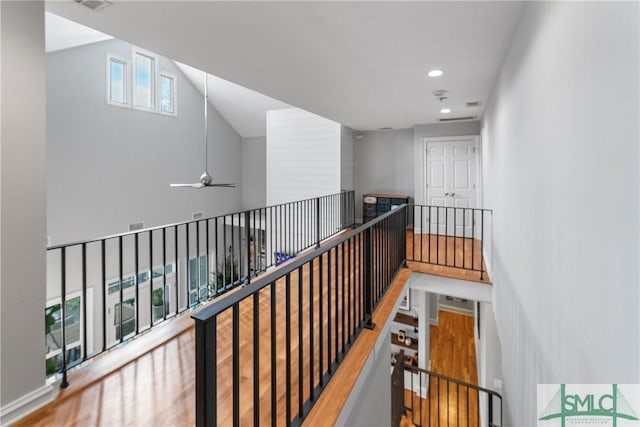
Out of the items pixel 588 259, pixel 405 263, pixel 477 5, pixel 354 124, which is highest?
pixel 354 124

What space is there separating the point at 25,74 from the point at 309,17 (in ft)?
6.04

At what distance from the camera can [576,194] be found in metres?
1.30

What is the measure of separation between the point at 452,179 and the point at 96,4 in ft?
20.8

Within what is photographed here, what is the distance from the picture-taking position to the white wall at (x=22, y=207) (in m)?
1.67

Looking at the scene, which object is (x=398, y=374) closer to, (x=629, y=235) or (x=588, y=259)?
(x=588, y=259)

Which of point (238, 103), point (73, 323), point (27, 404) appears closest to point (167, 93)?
point (238, 103)

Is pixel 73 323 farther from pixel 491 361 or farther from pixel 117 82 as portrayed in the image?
pixel 491 361

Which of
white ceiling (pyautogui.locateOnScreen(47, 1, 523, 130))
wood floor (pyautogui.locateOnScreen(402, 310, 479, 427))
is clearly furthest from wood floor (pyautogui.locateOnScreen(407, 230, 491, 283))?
white ceiling (pyautogui.locateOnScreen(47, 1, 523, 130))

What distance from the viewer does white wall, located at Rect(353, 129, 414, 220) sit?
7613mm

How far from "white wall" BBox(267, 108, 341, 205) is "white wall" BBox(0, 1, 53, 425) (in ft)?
19.1

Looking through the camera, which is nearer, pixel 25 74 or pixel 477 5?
pixel 25 74

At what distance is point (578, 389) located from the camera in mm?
1281

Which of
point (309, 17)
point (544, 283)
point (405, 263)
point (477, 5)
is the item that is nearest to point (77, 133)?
point (309, 17)

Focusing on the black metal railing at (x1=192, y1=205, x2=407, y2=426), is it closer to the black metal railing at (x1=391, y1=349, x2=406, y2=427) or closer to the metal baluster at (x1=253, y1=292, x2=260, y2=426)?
the metal baluster at (x1=253, y1=292, x2=260, y2=426)
